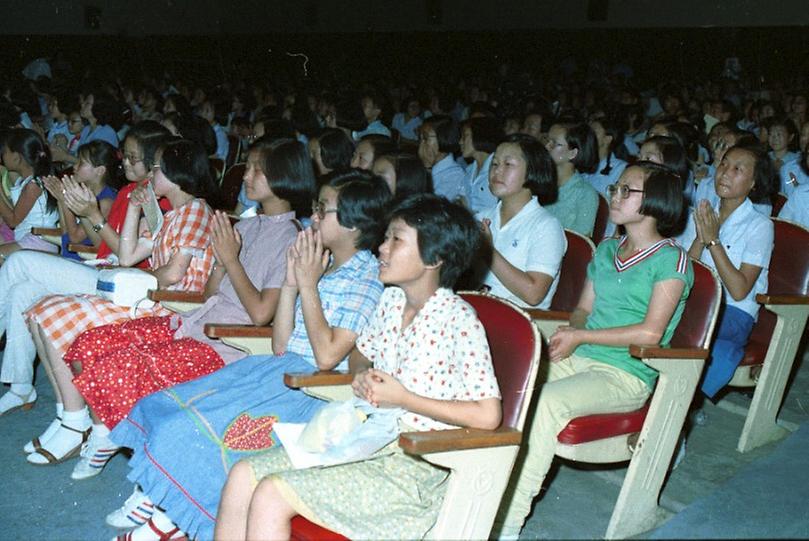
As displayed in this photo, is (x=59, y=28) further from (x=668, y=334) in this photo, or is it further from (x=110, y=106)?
(x=668, y=334)

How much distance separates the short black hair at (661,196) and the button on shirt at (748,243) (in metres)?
0.58

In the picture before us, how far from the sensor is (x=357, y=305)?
234cm

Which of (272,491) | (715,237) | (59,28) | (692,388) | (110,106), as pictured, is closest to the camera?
(272,491)

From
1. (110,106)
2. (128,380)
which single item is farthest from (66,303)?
(110,106)

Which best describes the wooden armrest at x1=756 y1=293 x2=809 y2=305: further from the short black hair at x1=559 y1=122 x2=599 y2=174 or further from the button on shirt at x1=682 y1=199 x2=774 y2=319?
the short black hair at x1=559 y1=122 x2=599 y2=174

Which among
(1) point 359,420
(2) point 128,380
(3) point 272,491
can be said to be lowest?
(2) point 128,380

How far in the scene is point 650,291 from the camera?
2.55m

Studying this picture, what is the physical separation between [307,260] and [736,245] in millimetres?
1758

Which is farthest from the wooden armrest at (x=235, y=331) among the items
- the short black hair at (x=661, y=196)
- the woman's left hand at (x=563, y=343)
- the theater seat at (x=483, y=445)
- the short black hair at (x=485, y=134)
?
the short black hair at (x=485, y=134)

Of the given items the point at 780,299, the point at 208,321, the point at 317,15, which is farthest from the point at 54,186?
the point at 317,15

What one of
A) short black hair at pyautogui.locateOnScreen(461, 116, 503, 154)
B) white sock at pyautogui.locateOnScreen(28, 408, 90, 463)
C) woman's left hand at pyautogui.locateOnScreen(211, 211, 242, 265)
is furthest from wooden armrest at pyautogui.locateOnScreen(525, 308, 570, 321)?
short black hair at pyautogui.locateOnScreen(461, 116, 503, 154)

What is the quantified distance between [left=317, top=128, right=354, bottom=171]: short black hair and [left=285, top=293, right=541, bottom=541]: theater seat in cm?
223

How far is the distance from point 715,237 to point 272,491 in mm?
1959

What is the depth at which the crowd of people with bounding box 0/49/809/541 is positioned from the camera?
196 centimetres
